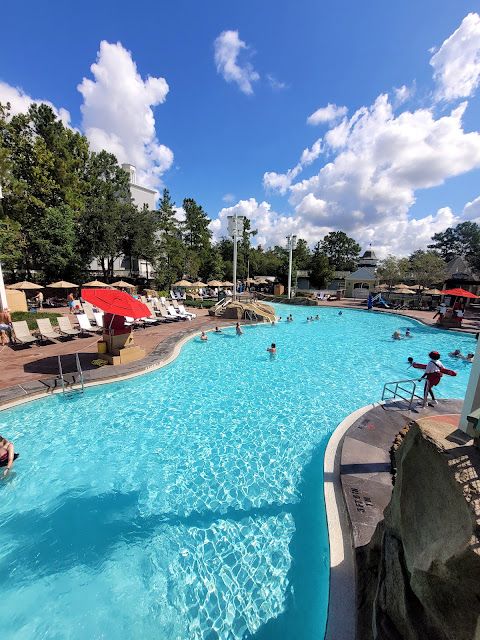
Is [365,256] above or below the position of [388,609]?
above

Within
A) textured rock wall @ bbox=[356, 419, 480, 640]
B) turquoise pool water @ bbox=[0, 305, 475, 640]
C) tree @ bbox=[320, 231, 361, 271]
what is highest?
tree @ bbox=[320, 231, 361, 271]

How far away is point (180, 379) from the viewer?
31.5ft

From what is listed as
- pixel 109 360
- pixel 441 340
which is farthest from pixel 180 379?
pixel 441 340

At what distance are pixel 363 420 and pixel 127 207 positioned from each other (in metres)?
32.9

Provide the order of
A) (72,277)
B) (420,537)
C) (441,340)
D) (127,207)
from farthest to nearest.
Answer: (127,207) → (72,277) → (441,340) → (420,537)

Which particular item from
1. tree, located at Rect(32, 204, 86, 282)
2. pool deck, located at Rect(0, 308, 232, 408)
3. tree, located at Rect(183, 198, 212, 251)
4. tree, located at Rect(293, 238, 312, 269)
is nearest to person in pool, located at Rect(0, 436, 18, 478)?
pool deck, located at Rect(0, 308, 232, 408)

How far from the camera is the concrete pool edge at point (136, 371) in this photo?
736 centimetres

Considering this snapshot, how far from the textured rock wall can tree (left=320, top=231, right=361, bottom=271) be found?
72.9 metres

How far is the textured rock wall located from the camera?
5.64ft

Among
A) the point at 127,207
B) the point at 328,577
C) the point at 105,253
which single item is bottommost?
the point at 328,577

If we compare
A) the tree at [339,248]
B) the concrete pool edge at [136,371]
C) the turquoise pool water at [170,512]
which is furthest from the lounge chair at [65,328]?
the tree at [339,248]

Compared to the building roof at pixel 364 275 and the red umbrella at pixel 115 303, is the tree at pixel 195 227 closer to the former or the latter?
the building roof at pixel 364 275

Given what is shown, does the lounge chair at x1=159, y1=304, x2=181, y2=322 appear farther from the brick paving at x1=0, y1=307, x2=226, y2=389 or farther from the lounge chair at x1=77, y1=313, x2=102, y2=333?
the lounge chair at x1=77, y1=313, x2=102, y2=333

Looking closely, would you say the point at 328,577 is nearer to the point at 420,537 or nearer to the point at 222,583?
the point at 222,583
